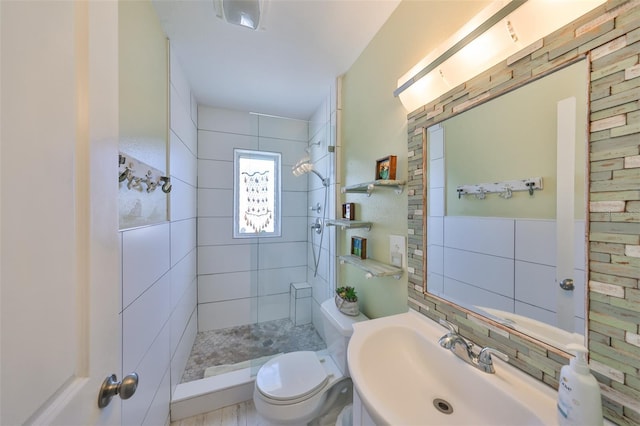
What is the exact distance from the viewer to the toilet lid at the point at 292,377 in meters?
1.30

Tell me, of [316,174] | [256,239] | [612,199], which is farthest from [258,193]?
[612,199]

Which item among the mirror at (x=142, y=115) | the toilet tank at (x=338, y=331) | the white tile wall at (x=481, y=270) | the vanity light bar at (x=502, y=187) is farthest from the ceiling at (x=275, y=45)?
the toilet tank at (x=338, y=331)

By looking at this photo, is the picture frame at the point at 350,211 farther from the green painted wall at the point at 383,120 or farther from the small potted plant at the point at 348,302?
the small potted plant at the point at 348,302

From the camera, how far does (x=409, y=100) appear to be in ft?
3.70

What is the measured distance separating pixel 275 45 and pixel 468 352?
6.27 feet

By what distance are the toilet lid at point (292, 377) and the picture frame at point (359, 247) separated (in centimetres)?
75

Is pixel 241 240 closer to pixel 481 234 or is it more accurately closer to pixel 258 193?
pixel 258 193

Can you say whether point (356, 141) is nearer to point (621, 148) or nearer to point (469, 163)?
point (469, 163)

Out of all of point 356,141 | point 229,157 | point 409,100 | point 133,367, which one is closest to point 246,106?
point 229,157

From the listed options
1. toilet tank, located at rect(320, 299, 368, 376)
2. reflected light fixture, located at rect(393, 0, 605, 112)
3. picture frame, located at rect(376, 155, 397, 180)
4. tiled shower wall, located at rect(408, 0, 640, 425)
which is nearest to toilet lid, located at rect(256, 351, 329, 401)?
toilet tank, located at rect(320, 299, 368, 376)

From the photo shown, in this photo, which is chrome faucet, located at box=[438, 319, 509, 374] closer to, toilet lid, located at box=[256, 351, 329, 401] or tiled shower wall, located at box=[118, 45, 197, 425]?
toilet lid, located at box=[256, 351, 329, 401]

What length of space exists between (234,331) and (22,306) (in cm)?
248

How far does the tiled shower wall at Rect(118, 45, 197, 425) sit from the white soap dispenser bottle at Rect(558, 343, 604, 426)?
4.50 ft

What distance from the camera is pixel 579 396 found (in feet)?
1.69
